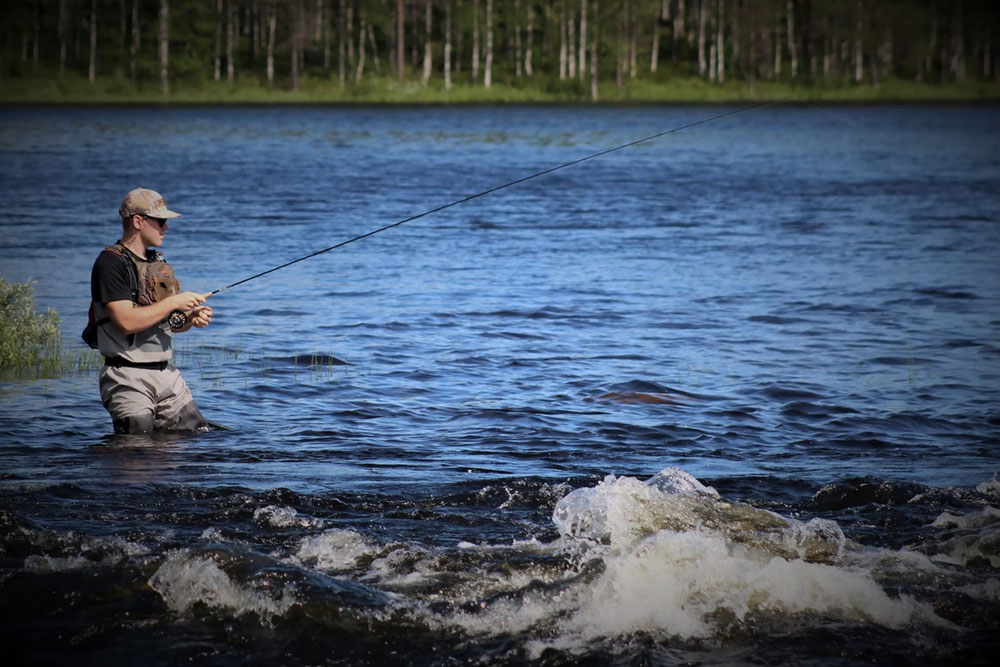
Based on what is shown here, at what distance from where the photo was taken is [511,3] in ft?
278

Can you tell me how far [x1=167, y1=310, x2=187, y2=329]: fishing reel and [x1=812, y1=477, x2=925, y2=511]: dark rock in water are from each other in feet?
12.6

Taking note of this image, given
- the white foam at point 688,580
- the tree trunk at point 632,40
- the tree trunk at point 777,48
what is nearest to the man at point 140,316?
the white foam at point 688,580

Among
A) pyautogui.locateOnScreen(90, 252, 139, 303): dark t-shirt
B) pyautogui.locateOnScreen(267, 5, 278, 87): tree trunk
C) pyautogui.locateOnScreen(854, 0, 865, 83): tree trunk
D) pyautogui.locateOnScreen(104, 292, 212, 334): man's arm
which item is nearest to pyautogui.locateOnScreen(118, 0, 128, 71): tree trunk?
pyautogui.locateOnScreen(267, 5, 278, 87): tree trunk

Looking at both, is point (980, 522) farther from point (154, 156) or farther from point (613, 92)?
point (613, 92)

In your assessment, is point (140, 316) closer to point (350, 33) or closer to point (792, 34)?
point (350, 33)

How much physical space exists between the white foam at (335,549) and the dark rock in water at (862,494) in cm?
255

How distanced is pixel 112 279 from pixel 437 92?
6968cm

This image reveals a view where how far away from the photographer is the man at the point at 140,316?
674 cm

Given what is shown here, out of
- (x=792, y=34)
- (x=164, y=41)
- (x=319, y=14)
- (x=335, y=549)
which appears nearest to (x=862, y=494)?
(x=335, y=549)

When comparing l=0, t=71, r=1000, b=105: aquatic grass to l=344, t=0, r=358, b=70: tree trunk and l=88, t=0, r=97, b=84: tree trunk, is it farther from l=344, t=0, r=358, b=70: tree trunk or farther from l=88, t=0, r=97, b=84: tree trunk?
l=344, t=0, r=358, b=70: tree trunk

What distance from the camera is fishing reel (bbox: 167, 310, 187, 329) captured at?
278 inches

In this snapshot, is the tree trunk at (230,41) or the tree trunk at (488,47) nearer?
Result: the tree trunk at (488,47)

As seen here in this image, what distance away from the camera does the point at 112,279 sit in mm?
6730

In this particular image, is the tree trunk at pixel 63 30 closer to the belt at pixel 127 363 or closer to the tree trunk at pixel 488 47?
the tree trunk at pixel 488 47
